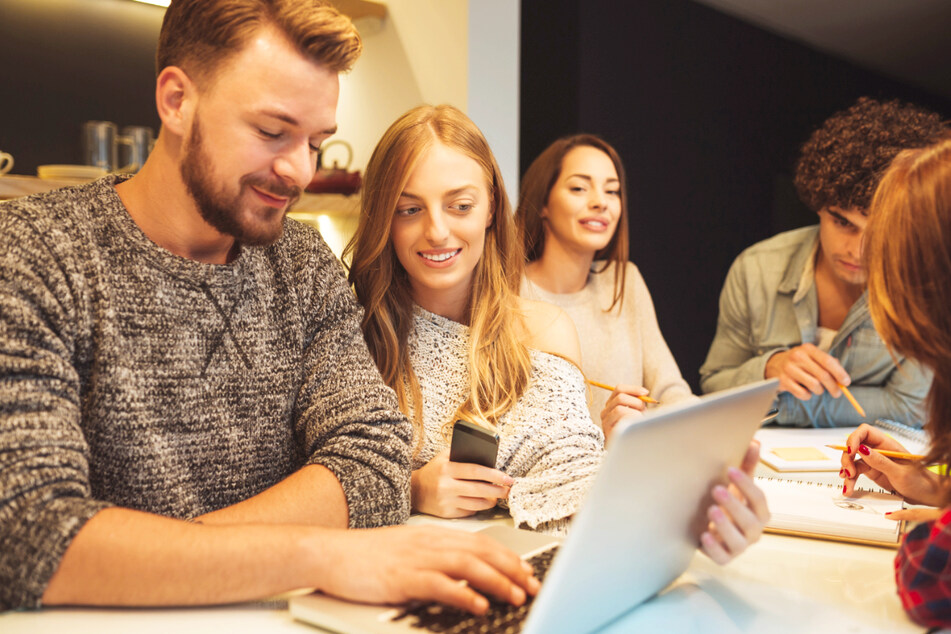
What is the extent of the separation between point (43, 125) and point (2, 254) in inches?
72.7

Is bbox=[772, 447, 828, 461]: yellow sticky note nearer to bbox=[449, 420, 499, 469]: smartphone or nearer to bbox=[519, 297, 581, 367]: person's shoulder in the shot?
bbox=[519, 297, 581, 367]: person's shoulder

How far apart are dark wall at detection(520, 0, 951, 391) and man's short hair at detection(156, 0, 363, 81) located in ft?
9.42

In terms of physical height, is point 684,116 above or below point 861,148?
above

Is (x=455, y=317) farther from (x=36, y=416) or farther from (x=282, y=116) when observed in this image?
(x=36, y=416)

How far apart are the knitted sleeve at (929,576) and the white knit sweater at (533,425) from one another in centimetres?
46

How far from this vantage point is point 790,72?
553cm

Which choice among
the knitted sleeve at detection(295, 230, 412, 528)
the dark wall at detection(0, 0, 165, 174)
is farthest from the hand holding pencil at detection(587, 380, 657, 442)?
the dark wall at detection(0, 0, 165, 174)

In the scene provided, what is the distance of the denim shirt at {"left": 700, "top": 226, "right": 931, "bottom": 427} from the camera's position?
2.23 metres

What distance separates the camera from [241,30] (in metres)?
1.10

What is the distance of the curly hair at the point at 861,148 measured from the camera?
213 centimetres

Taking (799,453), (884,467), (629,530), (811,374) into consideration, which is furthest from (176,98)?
(811,374)

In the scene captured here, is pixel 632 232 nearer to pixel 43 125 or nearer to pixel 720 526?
pixel 43 125

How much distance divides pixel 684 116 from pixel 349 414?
13.2 feet

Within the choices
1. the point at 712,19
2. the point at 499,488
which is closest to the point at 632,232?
the point at 712,19
